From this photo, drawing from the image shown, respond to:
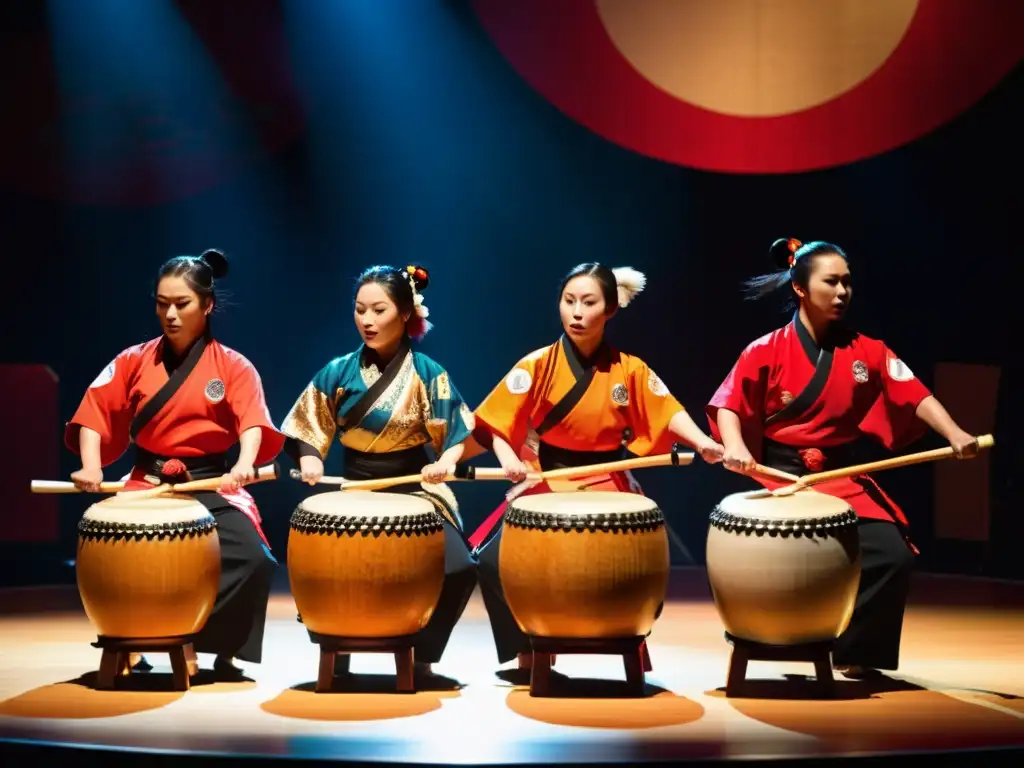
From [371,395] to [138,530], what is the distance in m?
0.79

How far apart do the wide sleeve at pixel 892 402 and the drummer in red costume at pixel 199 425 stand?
184 centimetres

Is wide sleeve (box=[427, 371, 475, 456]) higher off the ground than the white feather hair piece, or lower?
lower

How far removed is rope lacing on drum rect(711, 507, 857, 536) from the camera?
3482 mm

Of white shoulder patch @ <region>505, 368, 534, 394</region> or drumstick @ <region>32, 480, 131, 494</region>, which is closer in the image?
drumstick @ <region>32, 480, 131, 494</region>

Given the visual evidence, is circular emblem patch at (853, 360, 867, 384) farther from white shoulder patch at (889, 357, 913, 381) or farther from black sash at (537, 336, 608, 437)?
black sash at (537, 336, 608, 437)

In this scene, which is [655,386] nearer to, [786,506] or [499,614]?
[786,506]

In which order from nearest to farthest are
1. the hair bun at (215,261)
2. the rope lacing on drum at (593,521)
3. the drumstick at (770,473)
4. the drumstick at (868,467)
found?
the rope lacing on drum at (593,521) → the drumstick at (868,467) → the drumstick at (770,473) → the hair bun at (215,261)

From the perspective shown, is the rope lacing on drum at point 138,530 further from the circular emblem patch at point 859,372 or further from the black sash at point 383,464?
the circular emblem patch at point 859,372

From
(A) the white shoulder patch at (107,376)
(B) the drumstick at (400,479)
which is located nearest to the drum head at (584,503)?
(B) the drumstick at (400,479)

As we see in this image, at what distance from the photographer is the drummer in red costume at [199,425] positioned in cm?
387

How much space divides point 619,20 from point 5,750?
368 centimetres

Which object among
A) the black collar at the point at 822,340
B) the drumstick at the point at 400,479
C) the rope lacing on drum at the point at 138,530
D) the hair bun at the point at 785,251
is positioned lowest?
the rope lacing on drum at the point at 138,530

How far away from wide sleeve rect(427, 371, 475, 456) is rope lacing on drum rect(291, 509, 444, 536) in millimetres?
391

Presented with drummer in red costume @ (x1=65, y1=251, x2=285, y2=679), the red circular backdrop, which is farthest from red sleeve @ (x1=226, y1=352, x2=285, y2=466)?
the red circular backdrop
